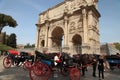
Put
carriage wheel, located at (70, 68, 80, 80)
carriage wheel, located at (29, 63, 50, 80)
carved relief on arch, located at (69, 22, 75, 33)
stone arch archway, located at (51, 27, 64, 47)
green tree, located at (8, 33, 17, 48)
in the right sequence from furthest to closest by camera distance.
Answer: green tree, located at (8, 33, 17, 48) < stone arch archway, located at (51, 27, 64, 47) < carved relief on arch, located at (69, 22, 75, 33) < carriage wheel, located at (70, 68, 80, 80) < carriage wheel, located at (29, 63, 50, 80)

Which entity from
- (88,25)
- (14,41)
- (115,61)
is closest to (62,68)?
(115,61)

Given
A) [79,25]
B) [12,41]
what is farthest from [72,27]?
[12,41]

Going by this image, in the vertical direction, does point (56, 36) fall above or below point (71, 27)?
below

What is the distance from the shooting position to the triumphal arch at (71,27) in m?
23.1

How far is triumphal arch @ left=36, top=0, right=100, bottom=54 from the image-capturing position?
23.1 meters

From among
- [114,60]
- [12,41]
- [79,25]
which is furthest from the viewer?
[12,41]

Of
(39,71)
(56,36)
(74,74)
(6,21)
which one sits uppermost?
(6,21)

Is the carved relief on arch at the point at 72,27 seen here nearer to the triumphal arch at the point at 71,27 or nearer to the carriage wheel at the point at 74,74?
the triumphal arch at the point at 71,27

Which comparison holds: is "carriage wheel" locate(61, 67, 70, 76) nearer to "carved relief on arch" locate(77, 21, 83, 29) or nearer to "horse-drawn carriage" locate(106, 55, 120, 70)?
"horse-drawn carriage" locate(106, 55, 120, 70)

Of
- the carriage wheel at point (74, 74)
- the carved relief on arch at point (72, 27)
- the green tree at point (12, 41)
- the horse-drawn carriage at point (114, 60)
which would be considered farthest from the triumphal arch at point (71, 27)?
the carriage wheel at point (74, 74)

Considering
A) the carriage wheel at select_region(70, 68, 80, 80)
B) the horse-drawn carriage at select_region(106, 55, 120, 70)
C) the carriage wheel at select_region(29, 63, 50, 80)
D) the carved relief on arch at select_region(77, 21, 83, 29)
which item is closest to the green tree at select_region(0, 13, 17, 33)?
the carved relief on arch at select_region(77, 21, 83, 29)

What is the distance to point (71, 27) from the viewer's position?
26.6 metres

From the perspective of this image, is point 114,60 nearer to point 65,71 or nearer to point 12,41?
point 65,71

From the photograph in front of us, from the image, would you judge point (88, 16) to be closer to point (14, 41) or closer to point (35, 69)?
point (35, 69)
